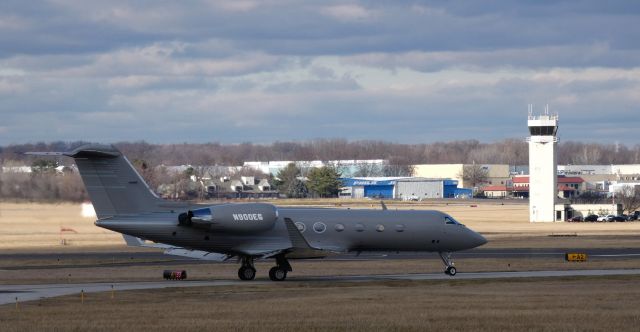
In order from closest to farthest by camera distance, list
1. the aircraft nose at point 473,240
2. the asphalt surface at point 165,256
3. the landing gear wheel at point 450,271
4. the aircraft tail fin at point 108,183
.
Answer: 1. the aircraft tail fin at point 108,183
2. the landing gear wheel at point 450,271
3. the aircraft nose at point 473,240
4. the asphalt surface at point 165,256

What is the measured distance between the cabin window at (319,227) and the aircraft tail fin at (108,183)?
706cm

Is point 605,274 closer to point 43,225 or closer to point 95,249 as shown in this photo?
point 95,249

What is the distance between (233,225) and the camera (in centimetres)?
4341

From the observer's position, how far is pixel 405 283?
4256cm

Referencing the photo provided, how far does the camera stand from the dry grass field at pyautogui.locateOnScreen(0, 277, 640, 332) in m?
27.7

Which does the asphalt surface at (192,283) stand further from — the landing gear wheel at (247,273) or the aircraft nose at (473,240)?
the aircraft nose at (473,240)

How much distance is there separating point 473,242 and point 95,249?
3145 centimetres

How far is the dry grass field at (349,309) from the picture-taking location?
27.7 metres

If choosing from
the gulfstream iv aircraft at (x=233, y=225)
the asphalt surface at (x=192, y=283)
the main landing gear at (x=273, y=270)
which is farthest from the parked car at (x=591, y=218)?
the main landing gear at (x=273, y=270)

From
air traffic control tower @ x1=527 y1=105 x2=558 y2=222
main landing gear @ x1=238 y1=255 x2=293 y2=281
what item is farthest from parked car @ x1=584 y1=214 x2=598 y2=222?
main landing gear @ x1=238 y1=255 x2=293 y2=281

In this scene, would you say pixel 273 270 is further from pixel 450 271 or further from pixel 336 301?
pixel 336 301

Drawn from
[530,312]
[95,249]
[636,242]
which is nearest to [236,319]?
[530,312]

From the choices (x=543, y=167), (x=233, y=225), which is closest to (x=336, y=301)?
(x=233, y=225)

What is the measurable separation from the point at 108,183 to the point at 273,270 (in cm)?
766
